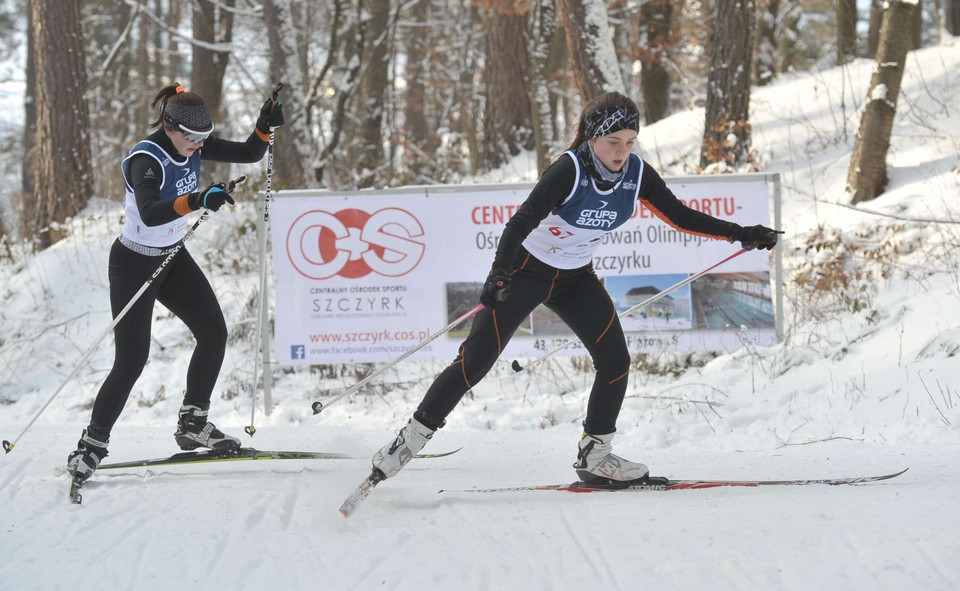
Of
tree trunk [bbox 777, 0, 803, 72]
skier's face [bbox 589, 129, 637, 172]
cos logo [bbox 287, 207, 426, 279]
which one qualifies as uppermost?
tree trunk [bbox 777, 0, 803, 72]

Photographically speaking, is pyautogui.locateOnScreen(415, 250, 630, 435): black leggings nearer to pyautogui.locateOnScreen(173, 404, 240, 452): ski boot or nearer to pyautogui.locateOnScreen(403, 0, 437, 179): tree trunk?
pyautogui.locateOnScreen(173, 404, 240, 452): ski boot

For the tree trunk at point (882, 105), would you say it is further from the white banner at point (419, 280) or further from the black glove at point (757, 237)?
the black glove at point (757, 237)

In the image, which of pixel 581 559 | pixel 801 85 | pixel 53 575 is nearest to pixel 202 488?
pixel 53 575

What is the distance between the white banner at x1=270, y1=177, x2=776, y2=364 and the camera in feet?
21.9

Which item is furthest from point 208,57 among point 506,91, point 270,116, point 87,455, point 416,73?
point 87,455

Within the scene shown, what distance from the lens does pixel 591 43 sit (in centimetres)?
866

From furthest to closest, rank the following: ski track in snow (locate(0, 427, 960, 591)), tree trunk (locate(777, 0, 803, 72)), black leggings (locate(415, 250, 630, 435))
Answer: tree trunk (locate(777, 0, 803, 72))
black leggings (locate(415, 250, 630, 435))
ski track in snow (locate(0, 427, 960, 591))

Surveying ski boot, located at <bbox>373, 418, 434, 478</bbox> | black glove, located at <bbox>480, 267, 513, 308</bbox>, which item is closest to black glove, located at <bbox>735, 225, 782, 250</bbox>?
black glove, located at <bbox>480, 267, 513, 308</bbox>

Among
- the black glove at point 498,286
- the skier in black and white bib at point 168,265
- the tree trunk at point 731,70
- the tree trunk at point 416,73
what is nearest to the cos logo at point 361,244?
the skier in black and white bib at point 168,265

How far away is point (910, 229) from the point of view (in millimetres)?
8039

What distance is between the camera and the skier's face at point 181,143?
4301mm

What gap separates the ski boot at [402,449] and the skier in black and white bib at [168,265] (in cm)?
137

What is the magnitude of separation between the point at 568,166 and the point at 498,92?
10489 mm

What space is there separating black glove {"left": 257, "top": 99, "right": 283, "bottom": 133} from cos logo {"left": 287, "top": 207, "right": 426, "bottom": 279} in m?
1.95
